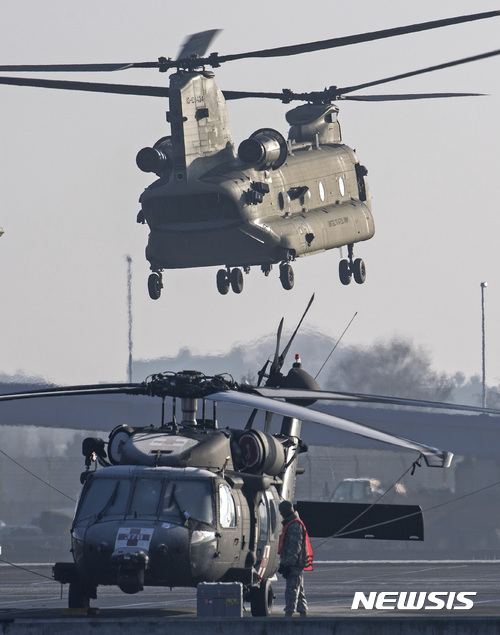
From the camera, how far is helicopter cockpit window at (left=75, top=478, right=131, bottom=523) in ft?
74.9

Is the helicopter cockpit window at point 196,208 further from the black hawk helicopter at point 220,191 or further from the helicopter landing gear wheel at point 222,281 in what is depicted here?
the helicopter landing gear wheel at point 222,281

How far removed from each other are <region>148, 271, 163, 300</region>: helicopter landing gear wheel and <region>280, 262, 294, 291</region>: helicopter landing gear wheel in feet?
14.1

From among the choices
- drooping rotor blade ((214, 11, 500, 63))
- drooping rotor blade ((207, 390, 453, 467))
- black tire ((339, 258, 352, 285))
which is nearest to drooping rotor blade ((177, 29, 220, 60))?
drooping rotor blade ((214, 11, 500, 63))

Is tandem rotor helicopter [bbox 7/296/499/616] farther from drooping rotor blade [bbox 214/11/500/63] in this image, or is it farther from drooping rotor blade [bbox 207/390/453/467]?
drooping rotor blade [bbox 214/11/500/63]

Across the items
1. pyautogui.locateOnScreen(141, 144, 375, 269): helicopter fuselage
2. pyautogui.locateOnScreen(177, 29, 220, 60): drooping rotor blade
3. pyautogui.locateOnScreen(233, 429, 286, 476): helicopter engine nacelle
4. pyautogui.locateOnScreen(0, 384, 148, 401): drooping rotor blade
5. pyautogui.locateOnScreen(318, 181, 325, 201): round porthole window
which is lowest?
pyautogui.locateOnScreen(233, 429, 286, 476): helicopter engine nacelle

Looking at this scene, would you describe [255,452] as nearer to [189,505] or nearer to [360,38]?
[189,505]

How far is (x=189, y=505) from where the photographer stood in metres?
22.8

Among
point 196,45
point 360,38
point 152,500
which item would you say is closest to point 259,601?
point 152,500

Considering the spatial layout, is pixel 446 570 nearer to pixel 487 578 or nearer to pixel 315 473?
pixel 487 578

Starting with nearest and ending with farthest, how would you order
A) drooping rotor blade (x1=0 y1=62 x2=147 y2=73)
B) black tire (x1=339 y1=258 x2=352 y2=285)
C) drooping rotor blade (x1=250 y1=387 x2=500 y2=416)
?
drooping rotor blade (x1=250 y1=387 x2=500 y2=416) → drooping rotor blade (x1=0 y1=62 x2=147 y2=73) → black tire (x1=339 y1=258 x2=352 y2=285)

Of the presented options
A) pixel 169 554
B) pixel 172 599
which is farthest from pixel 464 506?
pixel 169 554

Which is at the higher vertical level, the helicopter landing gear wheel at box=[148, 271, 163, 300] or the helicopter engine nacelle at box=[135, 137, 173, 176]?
the helicopter engine nacelle at box=[135, 137, 173, 176]

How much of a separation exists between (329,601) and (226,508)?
9103 millimetres

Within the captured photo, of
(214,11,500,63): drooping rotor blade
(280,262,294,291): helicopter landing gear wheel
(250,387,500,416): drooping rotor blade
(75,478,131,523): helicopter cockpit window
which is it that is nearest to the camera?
(75,478,131,523): helicopter cockpit window
